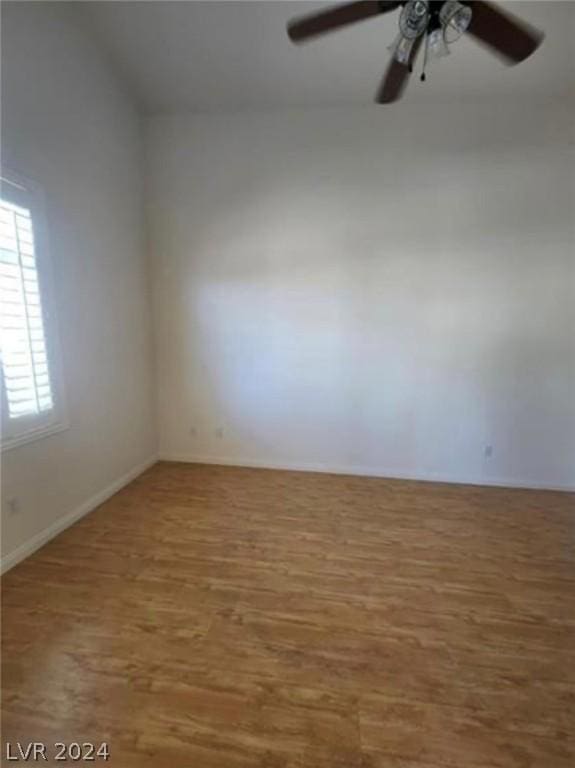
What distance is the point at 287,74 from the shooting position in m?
3.25

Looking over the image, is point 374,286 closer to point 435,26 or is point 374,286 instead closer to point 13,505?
point 435,26

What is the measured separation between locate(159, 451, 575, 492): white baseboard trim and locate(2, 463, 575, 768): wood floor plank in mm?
571

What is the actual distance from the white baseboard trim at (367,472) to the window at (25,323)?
1667 millimetres

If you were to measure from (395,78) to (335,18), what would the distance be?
16.8 inches

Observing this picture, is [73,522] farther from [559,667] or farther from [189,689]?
[559,667]

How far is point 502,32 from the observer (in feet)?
5.19

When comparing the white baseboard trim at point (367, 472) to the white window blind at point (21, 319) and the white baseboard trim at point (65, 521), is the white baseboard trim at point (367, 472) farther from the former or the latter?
the white window blind at point (21, 319)

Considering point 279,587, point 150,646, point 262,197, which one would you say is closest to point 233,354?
point 262,197

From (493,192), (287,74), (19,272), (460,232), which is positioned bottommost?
(19,272)

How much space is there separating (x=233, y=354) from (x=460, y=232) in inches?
94.7

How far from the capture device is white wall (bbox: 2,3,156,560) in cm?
244

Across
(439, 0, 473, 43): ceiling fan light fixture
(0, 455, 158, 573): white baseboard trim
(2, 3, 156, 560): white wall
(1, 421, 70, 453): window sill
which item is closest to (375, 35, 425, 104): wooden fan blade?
(439, 0, 473, 43): ceiling fan light fixture

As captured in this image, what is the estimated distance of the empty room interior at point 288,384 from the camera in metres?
1.59

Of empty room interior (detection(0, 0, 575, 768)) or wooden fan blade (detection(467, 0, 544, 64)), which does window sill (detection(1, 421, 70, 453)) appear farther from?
wooden fan blade (detection(467, 0, 544, 64))
